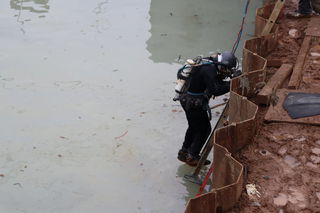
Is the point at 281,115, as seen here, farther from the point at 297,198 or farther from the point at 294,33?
the point at 294,33

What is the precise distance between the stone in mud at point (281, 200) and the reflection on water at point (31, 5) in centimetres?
1008

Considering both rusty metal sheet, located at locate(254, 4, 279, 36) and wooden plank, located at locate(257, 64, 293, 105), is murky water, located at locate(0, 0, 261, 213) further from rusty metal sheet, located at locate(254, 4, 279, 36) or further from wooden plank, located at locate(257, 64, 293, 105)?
wooden plank, located at locate(257, 64, 293, 105)

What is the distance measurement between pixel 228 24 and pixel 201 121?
19.8 feet

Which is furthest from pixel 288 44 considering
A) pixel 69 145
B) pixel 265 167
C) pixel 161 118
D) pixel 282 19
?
pixel 69 145

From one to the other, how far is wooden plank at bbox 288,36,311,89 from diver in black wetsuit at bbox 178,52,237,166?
1178mm

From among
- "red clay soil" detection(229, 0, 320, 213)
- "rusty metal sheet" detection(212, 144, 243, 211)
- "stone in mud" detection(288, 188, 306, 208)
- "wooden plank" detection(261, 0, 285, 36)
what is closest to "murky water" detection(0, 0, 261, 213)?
"rusty metal sheet" detection(212, 144, 243, 211)

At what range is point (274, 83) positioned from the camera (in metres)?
7.39

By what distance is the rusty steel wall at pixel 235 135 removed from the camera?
4.77 m

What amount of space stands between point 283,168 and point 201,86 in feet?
5.90

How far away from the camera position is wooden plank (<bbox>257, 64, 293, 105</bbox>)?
7.04 metres

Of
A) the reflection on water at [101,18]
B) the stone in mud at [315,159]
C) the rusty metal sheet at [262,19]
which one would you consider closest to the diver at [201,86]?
the stone in mud at [315,159]

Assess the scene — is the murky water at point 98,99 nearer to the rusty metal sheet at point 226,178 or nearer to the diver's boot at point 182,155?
the diver's boot at point 182,155

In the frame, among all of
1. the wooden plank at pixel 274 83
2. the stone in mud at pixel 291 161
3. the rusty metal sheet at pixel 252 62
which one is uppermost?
the rusty metal sheet at pixel 252 62

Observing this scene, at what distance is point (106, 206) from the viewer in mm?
6582
